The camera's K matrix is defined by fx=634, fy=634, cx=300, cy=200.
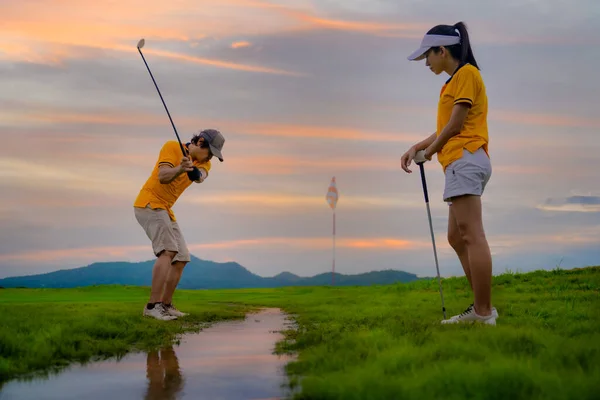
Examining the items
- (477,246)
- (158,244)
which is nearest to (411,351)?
(477,246)

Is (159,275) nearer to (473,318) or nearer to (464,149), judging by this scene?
(473,318)

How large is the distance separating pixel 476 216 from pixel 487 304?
0.88 meters

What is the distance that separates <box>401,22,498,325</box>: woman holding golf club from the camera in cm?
618

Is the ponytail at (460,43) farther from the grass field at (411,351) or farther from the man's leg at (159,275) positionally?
the man's leg at (159,275)

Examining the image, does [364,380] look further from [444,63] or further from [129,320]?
[129,320]

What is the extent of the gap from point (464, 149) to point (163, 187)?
15.8 ft

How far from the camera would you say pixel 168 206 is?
952 centimetres

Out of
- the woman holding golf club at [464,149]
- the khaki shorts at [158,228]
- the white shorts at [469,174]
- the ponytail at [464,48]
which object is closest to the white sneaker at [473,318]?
the woman holding golf club at [464,149]

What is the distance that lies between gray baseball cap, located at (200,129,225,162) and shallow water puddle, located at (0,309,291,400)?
3.82 meters

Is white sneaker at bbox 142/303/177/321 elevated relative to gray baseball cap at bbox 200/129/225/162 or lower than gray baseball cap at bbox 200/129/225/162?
lower

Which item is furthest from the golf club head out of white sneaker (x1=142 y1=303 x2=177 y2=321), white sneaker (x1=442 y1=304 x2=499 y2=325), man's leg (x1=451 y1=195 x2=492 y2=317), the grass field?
white sneaker (x1=442 y1=304 x2=499 y2=325)

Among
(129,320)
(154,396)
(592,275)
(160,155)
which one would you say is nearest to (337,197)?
(592,275)

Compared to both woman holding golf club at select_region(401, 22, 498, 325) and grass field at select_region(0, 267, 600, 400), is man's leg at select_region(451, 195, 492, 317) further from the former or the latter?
grass field at select_region(0, 267, 600, 400)

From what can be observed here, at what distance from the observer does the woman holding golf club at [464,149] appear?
6.18 m
